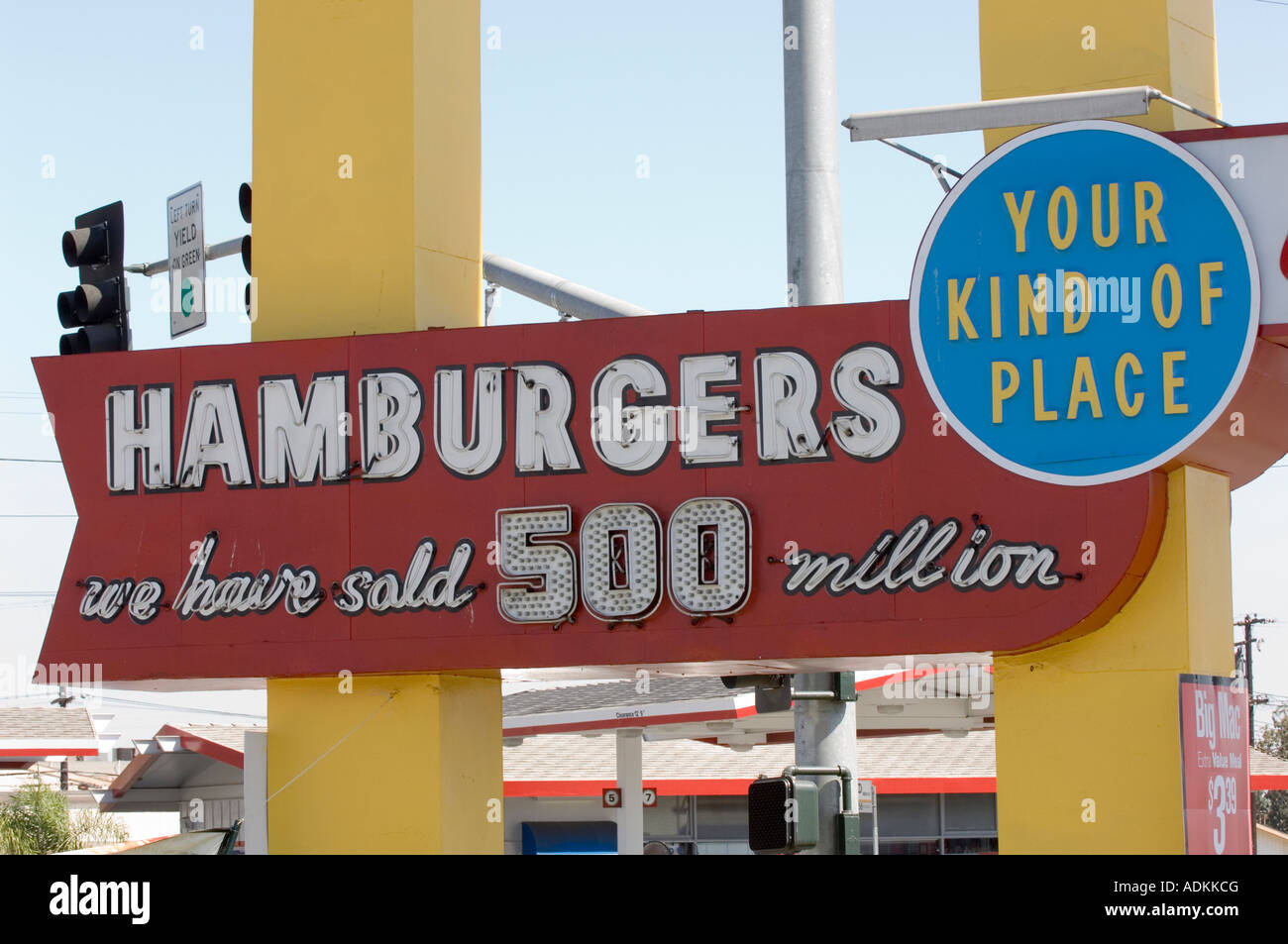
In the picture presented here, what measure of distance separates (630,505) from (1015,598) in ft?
8.75

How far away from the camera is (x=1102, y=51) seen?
11.2 m

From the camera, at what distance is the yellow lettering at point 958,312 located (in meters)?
10.9

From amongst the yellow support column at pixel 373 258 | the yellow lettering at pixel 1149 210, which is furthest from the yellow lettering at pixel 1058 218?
the yellow support column at pixel 373 258

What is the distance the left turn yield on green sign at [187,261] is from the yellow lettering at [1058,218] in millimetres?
7779

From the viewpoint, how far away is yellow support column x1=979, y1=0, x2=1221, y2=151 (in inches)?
435

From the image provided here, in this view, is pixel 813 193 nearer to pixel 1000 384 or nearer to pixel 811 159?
pixel 811 159

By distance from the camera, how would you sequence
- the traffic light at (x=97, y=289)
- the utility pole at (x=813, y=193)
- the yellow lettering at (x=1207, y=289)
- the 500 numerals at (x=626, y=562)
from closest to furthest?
the yellow lettering at (x=1207, y=289), the 500 numerals at (x=626, y=562), the utility pole at (x=813, y=193), the traffic light at (x=97, y=289)

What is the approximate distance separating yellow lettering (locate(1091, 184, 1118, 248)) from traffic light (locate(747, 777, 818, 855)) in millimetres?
4035

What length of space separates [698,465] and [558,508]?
1.02m

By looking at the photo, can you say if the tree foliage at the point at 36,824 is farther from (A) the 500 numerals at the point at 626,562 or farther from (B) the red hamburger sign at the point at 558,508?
(A) the 500 numerals at the point at 626,562
